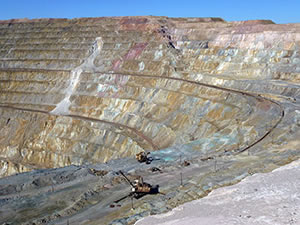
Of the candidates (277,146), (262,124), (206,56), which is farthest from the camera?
(206,56)

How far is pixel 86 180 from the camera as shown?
83.8 feet

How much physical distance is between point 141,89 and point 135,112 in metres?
5.76

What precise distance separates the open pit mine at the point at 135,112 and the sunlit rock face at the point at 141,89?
228mm

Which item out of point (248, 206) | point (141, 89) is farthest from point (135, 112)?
point (248, 206)

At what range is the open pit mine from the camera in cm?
2243

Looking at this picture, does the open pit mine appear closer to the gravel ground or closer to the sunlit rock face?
the sunlit rock face

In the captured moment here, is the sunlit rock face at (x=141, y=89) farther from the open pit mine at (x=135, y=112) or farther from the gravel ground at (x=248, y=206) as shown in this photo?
the gravel ground at (x=248, y=206)

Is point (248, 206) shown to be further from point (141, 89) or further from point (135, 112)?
point (141, 89)

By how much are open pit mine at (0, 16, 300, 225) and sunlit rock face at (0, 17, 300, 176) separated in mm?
228

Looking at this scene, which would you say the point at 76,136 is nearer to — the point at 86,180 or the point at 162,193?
the point at 86,180

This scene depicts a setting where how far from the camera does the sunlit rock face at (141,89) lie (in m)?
43.2

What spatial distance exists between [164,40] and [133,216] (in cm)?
5852

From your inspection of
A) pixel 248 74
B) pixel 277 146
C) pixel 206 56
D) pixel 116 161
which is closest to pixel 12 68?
pixel 206 56

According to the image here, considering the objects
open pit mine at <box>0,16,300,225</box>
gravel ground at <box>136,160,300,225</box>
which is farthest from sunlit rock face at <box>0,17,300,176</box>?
gravel ground at <box>136,160,300,225</box>
